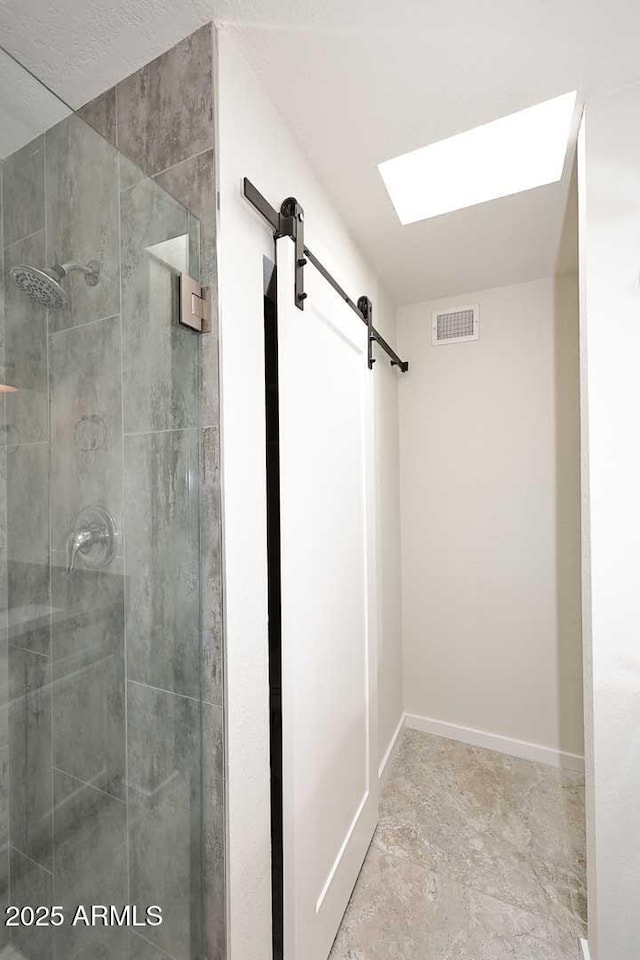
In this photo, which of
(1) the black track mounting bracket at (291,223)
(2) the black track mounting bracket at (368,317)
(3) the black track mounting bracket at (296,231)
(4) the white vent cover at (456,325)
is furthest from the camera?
(4) the white vent cover at (456,325)

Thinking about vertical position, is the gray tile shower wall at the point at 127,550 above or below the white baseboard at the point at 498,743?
above

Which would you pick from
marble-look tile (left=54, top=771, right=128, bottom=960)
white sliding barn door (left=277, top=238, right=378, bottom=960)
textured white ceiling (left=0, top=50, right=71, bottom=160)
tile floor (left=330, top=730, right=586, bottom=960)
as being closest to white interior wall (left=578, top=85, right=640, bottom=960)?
tile floor (left=330, top=730, right=586, bottom=960)

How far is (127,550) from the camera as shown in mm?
974

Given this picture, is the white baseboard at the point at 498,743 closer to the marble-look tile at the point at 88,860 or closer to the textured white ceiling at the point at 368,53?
the marble-look tile at the point at 88,860

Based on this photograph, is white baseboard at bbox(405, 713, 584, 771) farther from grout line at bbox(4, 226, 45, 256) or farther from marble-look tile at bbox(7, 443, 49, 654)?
grout line at bbox(4, 226, 45, 256)

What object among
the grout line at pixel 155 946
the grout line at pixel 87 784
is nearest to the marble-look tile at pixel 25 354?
the grout line at pixel 87 784

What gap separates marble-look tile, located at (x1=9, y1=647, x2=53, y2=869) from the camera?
2.68 feet

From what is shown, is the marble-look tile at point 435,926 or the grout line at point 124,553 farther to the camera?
the marble-look tile at point 435,926

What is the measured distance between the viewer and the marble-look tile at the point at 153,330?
3.18ft

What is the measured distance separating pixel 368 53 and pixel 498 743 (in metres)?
2.84

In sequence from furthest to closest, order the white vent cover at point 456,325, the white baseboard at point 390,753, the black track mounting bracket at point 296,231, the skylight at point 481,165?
the white vent cover at point 456,325 → the white baseboard at point 390,753 → the skylight at point 481,165 → the black track mounting bracket at point 296,231

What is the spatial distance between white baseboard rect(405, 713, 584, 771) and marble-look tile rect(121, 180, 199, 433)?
2311 mm

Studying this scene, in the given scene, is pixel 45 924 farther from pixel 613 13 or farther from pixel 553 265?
pixel 553 265

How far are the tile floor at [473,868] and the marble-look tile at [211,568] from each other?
1.08 meters
